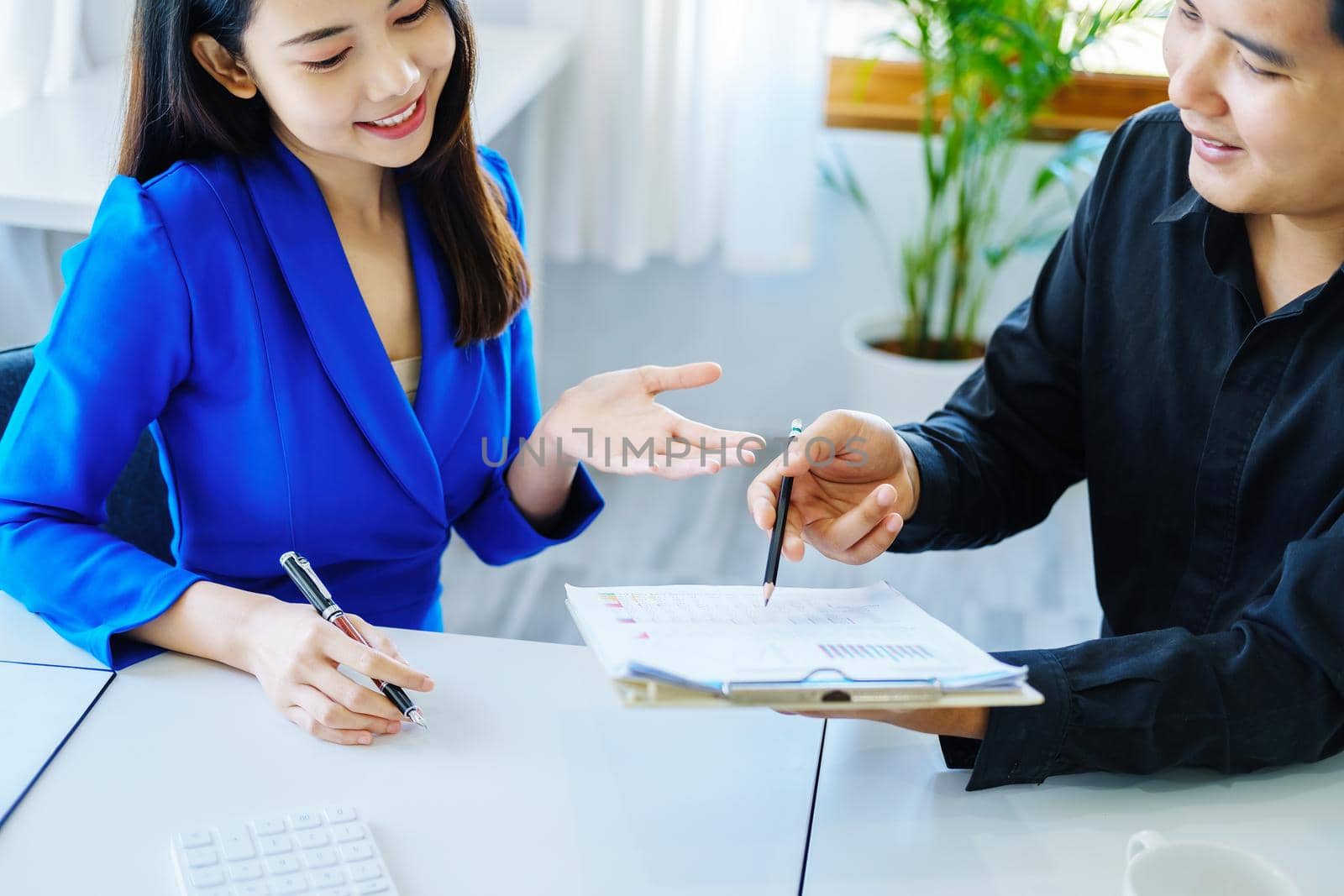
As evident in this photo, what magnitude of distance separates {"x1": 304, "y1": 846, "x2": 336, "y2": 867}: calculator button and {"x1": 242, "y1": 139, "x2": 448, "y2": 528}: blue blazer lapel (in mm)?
489

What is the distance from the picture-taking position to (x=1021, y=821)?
0.97 metres

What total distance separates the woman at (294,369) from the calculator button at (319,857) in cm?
13

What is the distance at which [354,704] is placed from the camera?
3.24 feet

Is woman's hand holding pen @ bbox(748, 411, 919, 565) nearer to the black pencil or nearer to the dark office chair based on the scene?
the black pencil

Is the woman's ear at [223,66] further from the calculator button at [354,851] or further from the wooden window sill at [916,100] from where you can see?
the wooden window sill at [916,100]

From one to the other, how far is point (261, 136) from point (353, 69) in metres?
0.14

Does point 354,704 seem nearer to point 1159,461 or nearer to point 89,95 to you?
point 1159,461

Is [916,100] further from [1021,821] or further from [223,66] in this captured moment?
[1021,821]

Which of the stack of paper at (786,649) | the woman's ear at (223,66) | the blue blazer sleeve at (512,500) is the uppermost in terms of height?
the woman's ear at (223,66)

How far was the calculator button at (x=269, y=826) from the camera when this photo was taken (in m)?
0.87

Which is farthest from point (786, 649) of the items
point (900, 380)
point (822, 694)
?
point (900, 380)

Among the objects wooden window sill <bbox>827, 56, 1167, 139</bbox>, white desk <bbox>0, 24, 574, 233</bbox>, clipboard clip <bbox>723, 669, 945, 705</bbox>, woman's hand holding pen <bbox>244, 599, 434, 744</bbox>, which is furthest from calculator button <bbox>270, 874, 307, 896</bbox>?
wooden window sill <bbox>827, 56, 1167, 139</bbox>

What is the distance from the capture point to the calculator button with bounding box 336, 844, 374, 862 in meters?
0.86

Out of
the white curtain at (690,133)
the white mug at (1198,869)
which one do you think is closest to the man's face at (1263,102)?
the white mug at (1198,869)
